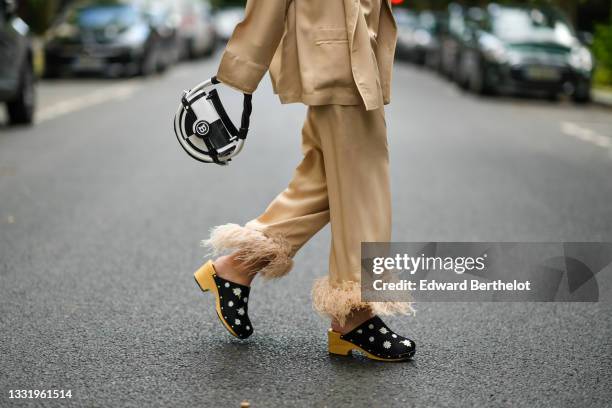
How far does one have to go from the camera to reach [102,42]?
20.8m

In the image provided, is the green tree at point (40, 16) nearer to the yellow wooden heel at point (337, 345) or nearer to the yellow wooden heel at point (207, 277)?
the yellow wooden heel at point (207, 277)

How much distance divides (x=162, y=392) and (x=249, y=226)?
81 cm

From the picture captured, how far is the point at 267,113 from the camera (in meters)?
15.7

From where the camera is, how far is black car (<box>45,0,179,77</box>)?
2070 cm

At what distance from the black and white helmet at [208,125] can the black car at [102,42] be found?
17060mm

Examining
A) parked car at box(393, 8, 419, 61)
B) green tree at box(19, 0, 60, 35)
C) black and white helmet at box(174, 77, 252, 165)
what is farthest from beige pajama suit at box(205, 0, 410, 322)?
green tree at box(19, 0, 60, 35)

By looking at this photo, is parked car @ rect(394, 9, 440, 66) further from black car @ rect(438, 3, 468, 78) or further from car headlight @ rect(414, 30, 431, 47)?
black car @ rect(438, 3, 468, 78)

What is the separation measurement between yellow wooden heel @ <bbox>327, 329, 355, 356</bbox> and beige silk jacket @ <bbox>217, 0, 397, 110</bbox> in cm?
90

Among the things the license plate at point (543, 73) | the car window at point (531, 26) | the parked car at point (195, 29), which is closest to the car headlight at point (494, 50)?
the car window at point (531, 26)

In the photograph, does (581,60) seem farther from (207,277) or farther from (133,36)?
(207,277)

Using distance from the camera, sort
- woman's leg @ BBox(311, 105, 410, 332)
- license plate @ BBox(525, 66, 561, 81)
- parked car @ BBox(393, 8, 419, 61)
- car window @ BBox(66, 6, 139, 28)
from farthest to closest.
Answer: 1. parked car @ BBox(393, 8, 419, 61)
2. car window @ BBox(66, 6, 139, 28)
3. license plate @ BBox(525, 66, 561, 81)
4. woman's leg @ BBox(311, 105, 410, 332)

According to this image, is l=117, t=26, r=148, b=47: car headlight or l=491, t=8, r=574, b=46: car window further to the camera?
l=117, t=26, r=148, b=47: car headlight

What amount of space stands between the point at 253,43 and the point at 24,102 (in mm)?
9631

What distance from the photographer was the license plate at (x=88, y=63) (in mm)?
20672
